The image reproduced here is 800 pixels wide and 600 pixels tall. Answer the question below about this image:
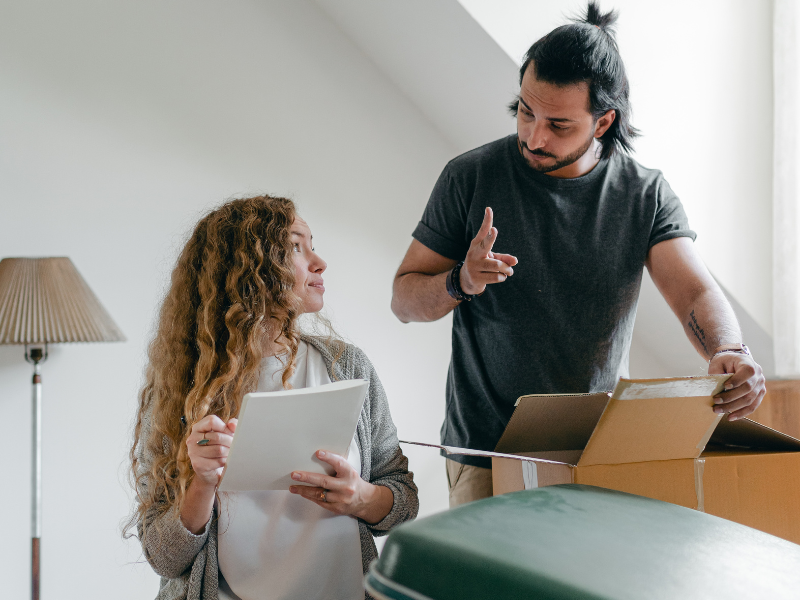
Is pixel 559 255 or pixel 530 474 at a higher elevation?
pixel 559 255

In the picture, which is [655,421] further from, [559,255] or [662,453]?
[559,255]

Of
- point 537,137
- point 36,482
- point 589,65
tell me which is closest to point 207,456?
point 537,137

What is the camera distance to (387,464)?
1132 mm

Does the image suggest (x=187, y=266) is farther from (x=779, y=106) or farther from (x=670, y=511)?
(x=779, y=106)

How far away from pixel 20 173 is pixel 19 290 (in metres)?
0.43

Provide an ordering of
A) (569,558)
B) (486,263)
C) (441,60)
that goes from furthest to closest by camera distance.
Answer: (441,60), (486,263), (569,558)

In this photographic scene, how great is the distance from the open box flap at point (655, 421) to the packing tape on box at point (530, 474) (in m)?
0.07

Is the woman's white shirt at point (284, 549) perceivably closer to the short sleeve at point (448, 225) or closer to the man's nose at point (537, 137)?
the short sleeve at point (448, 225)

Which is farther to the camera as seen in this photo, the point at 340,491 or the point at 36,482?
the point at 36,482

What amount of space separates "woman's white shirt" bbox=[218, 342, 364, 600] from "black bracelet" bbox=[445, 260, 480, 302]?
0.40 meters

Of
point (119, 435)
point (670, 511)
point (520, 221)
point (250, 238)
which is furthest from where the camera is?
point (119, 435)

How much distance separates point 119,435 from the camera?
1994 millimetres

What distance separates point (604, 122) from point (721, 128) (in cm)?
76

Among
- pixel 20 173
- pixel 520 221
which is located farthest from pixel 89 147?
pixel 520 221
